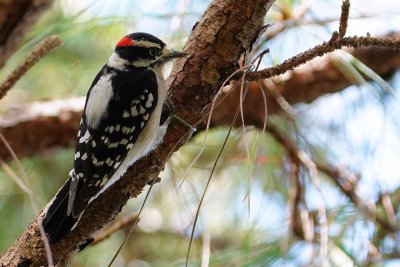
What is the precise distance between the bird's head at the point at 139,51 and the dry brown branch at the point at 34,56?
0.48 m

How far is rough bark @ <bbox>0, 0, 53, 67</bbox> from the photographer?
108 centimetres

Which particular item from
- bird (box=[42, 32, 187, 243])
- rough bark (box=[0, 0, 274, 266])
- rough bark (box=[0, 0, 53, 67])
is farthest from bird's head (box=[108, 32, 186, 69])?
rough bark (box=[0, 0, 53, 67])

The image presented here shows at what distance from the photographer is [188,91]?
1272mm

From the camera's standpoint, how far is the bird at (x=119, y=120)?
1.36 metres

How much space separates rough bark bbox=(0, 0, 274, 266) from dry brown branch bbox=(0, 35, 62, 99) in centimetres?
27

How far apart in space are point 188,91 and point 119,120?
0.28 metres

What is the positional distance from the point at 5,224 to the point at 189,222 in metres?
0.89

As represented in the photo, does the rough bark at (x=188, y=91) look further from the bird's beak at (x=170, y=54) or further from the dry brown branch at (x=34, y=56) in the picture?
the dry brown branch at (x=34, y=56)

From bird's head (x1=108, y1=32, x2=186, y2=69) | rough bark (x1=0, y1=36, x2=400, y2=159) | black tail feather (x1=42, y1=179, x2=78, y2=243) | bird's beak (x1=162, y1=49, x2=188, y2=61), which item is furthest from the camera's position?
rough bark (x1=0, y1=36, x2=400, y2=159)

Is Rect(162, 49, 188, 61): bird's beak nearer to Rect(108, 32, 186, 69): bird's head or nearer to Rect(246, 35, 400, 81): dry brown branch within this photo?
Rect(108, 32, 186, 69): bird's head

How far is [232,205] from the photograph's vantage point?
87.2 inches

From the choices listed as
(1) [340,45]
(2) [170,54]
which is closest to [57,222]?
(2) [170,54]

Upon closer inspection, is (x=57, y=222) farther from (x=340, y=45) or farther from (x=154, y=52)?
(x=340, y=45)

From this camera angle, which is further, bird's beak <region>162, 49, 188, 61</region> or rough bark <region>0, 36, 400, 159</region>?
rough bark <region>0, 36, 400, 159</region>
